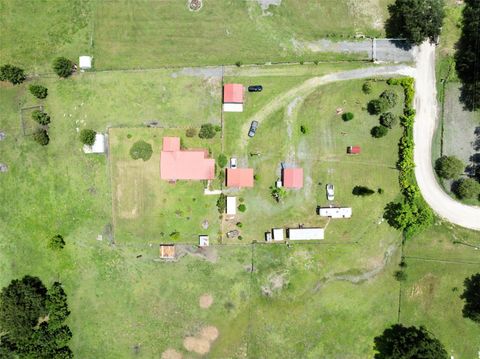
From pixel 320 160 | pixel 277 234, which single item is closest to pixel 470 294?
pixel 320 160

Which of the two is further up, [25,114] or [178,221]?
[25,114]

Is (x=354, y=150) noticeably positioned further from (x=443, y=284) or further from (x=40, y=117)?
(x=40, y=117)

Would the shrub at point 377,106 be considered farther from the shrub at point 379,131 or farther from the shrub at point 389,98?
the shrub at point 379,131

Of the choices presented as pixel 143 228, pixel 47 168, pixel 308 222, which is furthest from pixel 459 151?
pixel 47 168

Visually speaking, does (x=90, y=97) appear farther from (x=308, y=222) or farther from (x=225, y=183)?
(x=308, y=222)

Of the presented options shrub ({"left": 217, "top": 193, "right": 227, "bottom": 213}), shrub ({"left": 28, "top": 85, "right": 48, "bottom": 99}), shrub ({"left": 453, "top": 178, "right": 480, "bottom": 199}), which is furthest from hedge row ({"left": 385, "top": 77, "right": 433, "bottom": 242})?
shrub ({"left": 28, "top": 85, "right": 48, "bottom": 99})

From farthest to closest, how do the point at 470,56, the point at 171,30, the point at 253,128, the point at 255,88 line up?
1. the point at 171,30
2. the point at 253,128
3. the point at 255,88
4. the point at 470,56
